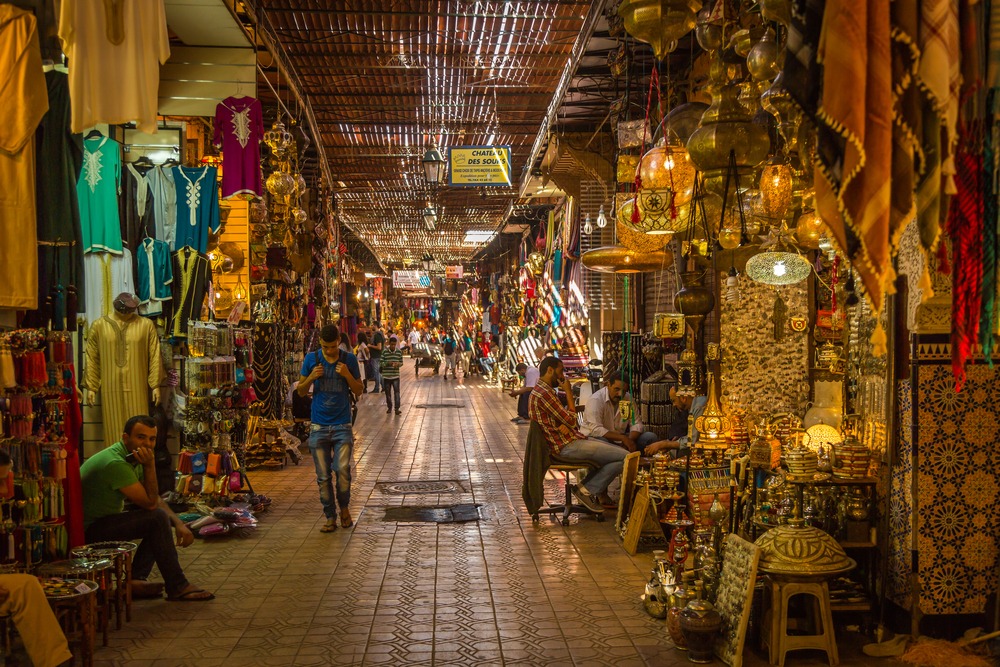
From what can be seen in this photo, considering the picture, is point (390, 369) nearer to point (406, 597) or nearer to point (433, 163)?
point (433, 163)

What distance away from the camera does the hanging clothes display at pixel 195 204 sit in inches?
261

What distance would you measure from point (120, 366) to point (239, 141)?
1964 millimetres

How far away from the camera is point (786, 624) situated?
388 cm

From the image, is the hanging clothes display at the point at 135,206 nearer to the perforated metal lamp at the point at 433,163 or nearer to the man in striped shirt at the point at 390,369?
the perforated metal lamp at the point at 433,163

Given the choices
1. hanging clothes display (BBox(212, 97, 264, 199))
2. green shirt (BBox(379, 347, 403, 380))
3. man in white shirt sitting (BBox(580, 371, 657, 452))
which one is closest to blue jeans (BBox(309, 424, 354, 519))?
hanging clothes display (BBox(212, 97, 264, 199))

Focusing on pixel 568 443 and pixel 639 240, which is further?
pixel 568 443

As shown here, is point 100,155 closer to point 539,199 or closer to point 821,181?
point 821,181

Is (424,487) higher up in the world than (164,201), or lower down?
lower down

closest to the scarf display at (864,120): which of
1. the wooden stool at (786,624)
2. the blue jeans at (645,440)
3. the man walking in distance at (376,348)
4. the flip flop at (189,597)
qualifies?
the wooden stool at (786,624)

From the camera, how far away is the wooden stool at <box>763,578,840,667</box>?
3838 millimetres

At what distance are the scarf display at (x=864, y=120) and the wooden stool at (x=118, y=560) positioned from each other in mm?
3725

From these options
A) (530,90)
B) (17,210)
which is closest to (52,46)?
(17,210)

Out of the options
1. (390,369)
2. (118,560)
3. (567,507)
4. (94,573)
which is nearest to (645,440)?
(567,507)

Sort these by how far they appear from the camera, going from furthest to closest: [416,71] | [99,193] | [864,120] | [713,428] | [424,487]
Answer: [416,71] < [424,487] < [99,193] < [713,428] < [864,120]
